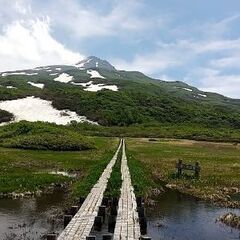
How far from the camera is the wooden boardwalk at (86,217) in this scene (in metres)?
22.7

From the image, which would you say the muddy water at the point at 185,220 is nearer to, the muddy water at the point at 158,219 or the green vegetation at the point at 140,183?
the muddy water at the point at 158,219

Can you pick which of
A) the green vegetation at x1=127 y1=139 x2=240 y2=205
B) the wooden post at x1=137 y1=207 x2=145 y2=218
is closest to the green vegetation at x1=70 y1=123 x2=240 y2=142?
the green vegetation at x1=127 y1=139 x2=240 y2=205

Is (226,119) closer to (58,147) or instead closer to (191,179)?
(58,147)

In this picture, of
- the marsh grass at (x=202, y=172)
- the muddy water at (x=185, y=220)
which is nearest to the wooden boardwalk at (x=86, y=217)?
the muddy water at (x=185, y=220)

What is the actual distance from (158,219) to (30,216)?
833 cm

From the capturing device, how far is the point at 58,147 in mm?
81812

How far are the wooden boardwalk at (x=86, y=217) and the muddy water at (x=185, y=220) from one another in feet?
11.6

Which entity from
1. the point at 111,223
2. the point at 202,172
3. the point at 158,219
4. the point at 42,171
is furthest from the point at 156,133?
the point at 111,223

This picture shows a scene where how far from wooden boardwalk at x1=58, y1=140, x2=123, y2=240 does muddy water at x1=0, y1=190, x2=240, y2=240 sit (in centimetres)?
164

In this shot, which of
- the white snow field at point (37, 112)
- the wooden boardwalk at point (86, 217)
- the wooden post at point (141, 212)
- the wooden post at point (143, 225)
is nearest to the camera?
the wooden boardwalk at point (86, 217)

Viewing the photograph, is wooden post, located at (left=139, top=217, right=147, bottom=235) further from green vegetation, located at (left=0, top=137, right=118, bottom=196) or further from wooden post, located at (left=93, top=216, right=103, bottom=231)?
green vegetation, located at (left=0, top=137, right=118, bottom=196)

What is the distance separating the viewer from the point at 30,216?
3080cm

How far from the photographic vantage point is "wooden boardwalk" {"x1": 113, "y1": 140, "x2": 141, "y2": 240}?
912 inches

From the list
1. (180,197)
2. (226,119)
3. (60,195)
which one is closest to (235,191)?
(180,197)
